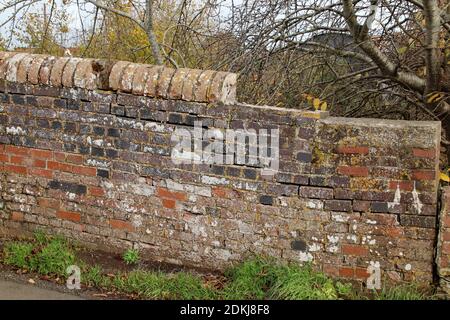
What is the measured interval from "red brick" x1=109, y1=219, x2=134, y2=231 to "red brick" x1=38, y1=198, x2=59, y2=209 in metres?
0.60

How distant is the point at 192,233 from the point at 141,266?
0.53m

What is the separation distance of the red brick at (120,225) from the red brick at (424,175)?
243 centimetres

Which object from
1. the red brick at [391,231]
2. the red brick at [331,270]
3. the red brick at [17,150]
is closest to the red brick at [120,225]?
the red brick at [17,150]

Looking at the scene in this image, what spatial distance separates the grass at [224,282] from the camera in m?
3.91

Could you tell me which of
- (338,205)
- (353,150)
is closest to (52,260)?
(338,205)

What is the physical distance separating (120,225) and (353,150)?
2.16 metres

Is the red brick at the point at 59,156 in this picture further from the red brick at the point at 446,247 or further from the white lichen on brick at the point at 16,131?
the red brick at the point at 446,247

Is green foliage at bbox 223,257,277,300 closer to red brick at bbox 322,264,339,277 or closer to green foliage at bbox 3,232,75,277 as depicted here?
red brick at bbox 322,264,339,277

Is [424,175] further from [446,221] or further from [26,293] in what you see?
[26,293]

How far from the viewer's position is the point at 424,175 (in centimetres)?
389

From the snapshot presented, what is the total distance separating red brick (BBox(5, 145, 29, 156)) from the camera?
16.5 feet
